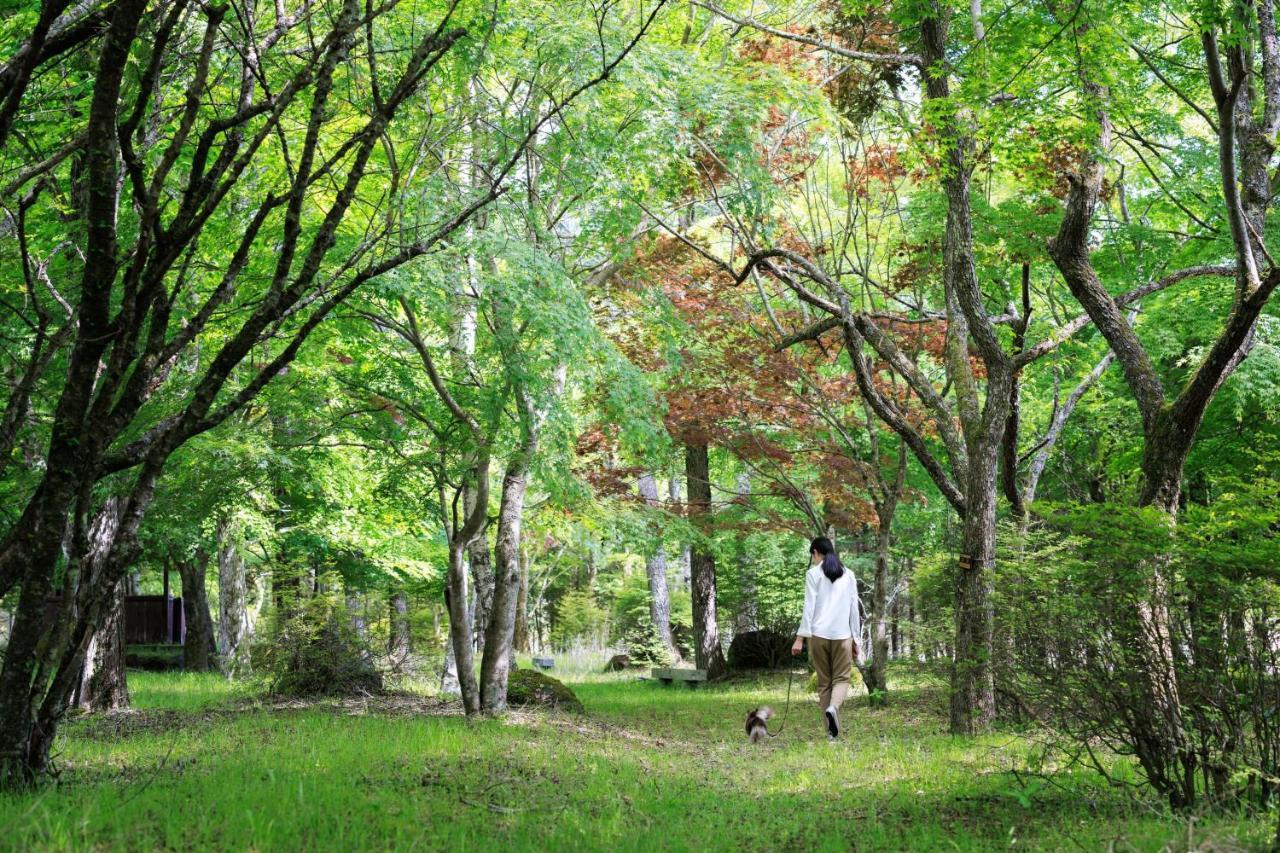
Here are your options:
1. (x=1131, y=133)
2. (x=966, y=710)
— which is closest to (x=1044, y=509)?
(x=966, y=710)

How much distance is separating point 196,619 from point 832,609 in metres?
16.4

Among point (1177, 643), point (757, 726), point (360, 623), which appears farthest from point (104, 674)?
point (1177, 643)

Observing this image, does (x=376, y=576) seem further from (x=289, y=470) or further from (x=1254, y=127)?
(x=1254, y=127)

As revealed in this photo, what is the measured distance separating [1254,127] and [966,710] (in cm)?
543

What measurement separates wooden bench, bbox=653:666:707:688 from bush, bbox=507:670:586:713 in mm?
5077

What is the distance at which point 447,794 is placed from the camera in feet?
18.8

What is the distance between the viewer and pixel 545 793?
19.9 ft

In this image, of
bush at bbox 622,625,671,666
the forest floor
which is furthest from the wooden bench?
the forest floor

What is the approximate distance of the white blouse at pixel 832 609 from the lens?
8891 mm

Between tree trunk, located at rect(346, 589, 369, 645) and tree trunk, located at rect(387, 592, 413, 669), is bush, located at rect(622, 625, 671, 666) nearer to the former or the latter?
tree trunk, located at rect(387, 592, 413, 669)

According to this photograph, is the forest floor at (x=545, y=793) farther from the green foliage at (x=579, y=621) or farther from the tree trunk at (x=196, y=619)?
the green foliage at (x=579, y=621)

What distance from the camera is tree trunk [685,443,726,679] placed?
60.7 feet

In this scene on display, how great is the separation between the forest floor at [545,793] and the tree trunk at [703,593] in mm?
8635

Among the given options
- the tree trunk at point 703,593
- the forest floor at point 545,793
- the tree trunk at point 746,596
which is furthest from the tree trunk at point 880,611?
the tree trunk at point 746,596
